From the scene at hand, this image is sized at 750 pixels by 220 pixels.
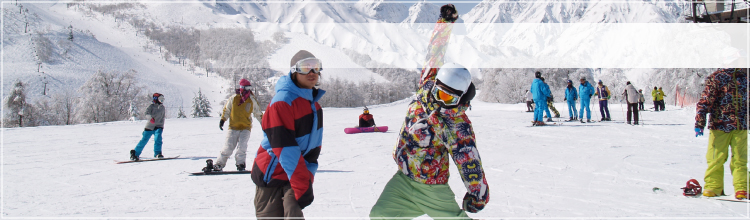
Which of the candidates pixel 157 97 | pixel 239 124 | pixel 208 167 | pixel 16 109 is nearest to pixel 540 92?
pixel 239 124

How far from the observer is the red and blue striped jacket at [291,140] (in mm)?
2119

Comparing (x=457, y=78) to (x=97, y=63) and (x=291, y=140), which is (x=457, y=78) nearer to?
(x=291, y=140)

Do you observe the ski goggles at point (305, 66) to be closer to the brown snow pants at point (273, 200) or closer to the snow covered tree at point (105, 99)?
the brown snow pants at point (273, 200)

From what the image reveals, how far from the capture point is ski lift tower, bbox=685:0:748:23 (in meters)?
19.2

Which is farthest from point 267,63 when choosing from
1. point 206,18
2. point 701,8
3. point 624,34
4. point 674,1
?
point 674,1

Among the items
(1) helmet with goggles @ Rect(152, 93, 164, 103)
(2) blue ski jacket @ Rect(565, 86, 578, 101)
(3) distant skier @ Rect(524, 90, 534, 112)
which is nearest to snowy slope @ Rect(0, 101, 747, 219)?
(1) helmet with goggles @ Rect(152, 93, 164, 103)

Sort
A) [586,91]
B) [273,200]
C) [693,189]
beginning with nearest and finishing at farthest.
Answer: [273,200] < [693,189] < [586,91]

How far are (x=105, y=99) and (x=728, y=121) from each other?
48995 millimetres

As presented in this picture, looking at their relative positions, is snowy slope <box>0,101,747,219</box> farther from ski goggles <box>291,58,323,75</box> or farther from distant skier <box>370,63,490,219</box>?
ski goggles <box>291,58,323,75</box>

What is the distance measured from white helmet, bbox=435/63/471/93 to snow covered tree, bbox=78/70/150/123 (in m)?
45.4

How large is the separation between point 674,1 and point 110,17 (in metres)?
228

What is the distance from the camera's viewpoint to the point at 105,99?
41438 millimetres

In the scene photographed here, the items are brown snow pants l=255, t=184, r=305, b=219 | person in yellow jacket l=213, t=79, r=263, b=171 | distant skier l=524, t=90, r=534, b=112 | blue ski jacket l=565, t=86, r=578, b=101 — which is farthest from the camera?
distant skier l=524, t=90, r=534, b=112

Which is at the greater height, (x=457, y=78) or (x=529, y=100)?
(x=529, y=100)
